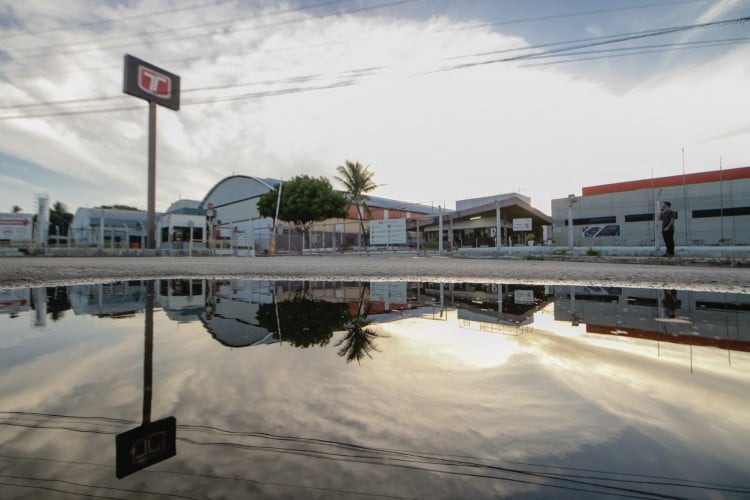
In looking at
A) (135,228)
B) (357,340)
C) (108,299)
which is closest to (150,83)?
→ (135,228)

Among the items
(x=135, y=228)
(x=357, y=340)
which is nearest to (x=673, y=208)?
(x=357, y=340)

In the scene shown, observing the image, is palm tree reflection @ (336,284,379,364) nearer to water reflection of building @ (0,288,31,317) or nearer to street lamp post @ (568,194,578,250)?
water reflection of building @ (0,288,31,317)

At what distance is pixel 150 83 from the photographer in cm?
2759

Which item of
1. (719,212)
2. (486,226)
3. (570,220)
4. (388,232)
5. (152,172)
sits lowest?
(388,232)

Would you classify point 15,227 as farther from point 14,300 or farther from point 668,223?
point 668,223

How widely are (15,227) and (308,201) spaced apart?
2202 cm

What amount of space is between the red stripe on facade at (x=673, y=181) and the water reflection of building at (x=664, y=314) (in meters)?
39.2

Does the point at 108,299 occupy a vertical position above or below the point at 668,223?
below

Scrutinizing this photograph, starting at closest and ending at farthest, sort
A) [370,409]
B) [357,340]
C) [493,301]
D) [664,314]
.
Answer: [370,409]
[357,340]
[664,314]
[493,301]

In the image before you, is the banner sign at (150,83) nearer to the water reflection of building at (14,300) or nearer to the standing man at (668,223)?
the water reflection of building at (14,300)

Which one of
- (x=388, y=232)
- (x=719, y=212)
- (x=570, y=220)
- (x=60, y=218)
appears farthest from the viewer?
(x=60, y=218)

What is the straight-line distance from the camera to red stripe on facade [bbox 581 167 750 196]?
1300 inches

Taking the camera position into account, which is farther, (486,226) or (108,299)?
(486,226)

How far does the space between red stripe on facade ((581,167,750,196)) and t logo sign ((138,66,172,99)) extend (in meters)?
40.0
